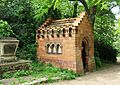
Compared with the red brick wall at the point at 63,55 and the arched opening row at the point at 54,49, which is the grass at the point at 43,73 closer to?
the red brick wall at the point at 63,55

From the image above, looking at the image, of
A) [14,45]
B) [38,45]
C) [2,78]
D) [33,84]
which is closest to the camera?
[33,84]

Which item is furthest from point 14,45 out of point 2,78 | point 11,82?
point 11,82

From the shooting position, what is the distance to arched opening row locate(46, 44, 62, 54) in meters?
15.9

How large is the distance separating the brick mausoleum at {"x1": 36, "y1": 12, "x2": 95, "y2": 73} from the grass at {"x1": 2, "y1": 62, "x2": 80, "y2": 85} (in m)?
0.53

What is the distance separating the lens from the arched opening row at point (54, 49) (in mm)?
15875

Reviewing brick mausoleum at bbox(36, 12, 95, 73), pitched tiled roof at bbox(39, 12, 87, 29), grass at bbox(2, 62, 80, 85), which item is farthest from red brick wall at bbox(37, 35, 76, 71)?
pitched tiled roof at bbox(39, 12, 87, 29)

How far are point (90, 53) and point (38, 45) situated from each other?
12.9ft

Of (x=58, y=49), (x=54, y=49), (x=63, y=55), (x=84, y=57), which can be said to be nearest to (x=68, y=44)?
(x=63, y=55)

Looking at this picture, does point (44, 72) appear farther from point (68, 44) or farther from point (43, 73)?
point (68, 44)

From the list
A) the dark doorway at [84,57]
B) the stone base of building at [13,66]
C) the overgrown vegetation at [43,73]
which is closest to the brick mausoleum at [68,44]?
the dark doorway at [84,57]

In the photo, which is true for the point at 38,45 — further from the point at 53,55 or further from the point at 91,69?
the point at 91,69

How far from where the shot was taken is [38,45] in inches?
698

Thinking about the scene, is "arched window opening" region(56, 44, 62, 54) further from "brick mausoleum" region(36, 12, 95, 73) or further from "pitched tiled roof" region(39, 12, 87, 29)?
"pitched tiled roof" region(39, 12, 87, 29)

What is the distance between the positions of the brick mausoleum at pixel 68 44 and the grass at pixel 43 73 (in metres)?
0.53
